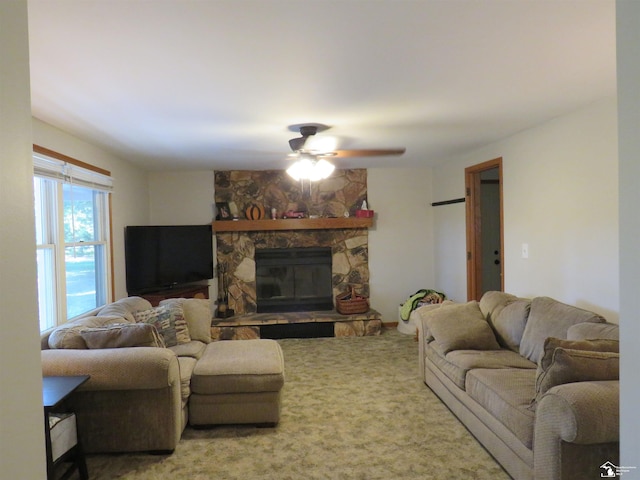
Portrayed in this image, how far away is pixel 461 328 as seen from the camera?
3529 mm

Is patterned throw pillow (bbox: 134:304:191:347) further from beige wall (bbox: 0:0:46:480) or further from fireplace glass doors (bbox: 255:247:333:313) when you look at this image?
beige wall (bbox: 0:0:46:480)

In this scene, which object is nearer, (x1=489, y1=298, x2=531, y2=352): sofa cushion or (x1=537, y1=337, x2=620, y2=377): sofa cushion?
(x1=537, y1=337, x2=620, y2=377): sofa cushion

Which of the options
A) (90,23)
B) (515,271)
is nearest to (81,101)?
(90,23)

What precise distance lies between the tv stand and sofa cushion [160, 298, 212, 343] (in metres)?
0.95

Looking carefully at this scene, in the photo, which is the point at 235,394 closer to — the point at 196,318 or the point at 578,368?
the point at 196,318

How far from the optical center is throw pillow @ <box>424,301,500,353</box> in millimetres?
3453

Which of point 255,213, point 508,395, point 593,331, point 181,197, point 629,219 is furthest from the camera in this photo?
point 181,197

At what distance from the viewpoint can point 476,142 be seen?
4480 millimetres

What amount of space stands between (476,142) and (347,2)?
10.6 feet

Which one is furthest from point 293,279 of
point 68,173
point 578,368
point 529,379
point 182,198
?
point 578,368

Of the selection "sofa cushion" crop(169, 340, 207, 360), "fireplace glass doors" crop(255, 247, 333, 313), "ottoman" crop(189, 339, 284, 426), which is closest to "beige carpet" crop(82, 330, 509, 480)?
"ottoman" crop(189, 339, 284, 426)

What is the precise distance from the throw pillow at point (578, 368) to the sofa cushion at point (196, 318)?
9.40 ft

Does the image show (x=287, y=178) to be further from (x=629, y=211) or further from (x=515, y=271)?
(x=629, y=211)

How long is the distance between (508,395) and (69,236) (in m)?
3.63
